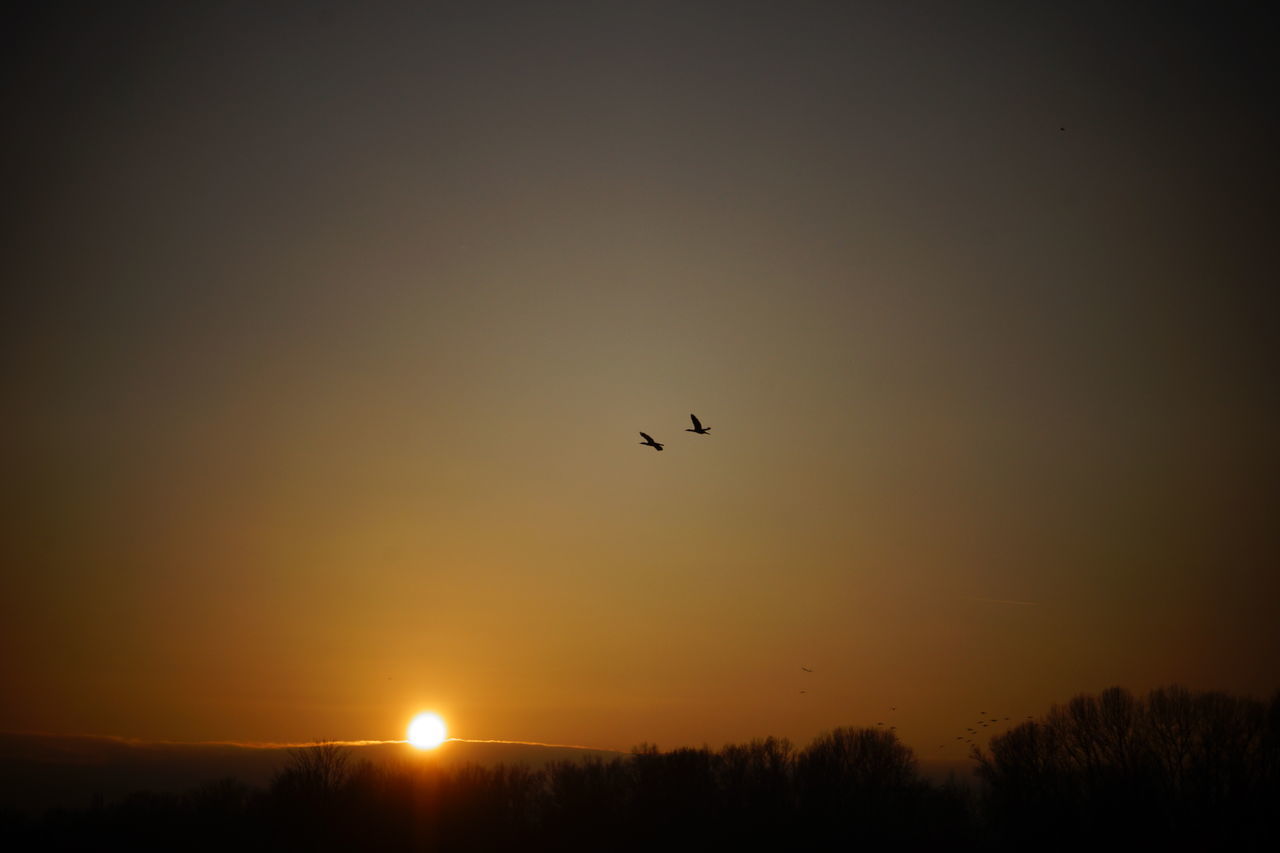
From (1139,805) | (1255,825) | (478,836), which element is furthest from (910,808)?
(478,836)

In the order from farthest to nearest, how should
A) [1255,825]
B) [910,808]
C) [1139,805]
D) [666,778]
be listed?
[666,778], [910,808], [1139,805], [1255,825]

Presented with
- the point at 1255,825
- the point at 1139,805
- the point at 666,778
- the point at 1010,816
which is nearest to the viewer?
the point at 1255,825

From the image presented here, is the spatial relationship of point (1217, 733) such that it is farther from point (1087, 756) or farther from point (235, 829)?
point (235, 829)

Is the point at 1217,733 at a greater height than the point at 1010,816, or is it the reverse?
the point at 1217,733

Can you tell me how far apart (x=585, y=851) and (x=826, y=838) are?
19116 mm

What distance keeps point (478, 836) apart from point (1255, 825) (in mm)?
52309

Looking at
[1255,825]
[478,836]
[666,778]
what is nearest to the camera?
[1255,825]

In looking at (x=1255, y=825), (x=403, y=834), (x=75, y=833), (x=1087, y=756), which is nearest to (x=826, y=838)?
(x=1087, y=756)

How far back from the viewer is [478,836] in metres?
72.5

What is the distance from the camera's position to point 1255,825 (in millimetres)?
50156

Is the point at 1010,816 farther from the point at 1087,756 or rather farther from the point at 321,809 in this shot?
the point at 321,809

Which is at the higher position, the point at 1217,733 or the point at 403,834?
the point at 1217,733

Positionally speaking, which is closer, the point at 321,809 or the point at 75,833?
the point at 321,809

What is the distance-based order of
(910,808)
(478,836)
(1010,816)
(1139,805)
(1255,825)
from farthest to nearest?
(478,836) < (910,808) < (1010,816) < (1139,805) < (1255,825)
